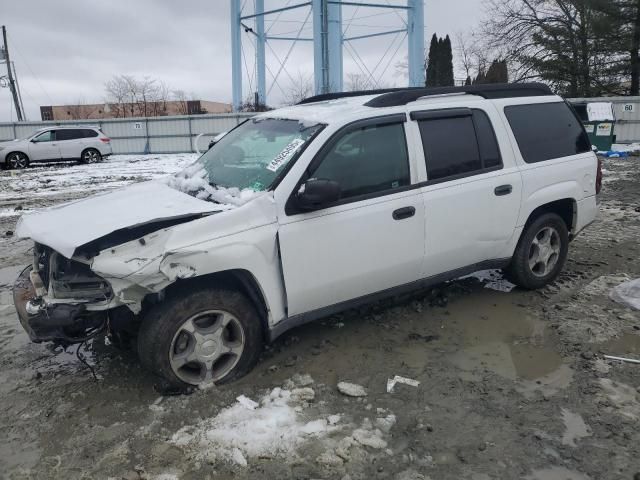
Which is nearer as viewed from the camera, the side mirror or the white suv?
the white suv

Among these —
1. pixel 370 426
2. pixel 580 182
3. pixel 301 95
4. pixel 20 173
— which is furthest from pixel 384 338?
pixel 301 95

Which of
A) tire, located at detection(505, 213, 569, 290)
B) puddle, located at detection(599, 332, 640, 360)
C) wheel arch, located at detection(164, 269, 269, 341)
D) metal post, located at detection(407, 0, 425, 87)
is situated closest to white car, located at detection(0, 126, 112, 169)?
metal post, located at detection(407, 0, 425, 87)

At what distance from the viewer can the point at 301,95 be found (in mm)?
42125

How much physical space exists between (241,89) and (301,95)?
36.0 feet

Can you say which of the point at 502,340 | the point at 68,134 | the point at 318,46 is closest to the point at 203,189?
the point at 502,340

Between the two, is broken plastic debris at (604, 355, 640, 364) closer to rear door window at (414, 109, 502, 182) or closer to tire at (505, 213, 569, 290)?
tire at (505, 213, 569, 290)

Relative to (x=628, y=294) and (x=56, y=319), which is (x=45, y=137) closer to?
(x=56, y=319)

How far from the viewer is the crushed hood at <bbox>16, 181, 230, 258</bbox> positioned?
3158mm

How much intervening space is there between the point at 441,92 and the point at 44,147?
20.9 m

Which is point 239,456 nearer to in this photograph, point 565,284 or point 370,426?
point 370,426

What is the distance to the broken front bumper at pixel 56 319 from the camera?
3113 mm

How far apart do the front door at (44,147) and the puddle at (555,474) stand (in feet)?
74.3

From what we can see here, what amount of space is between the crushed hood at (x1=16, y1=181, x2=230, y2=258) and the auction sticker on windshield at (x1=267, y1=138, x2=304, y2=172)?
0.48 m

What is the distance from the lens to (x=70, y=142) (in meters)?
21.9
